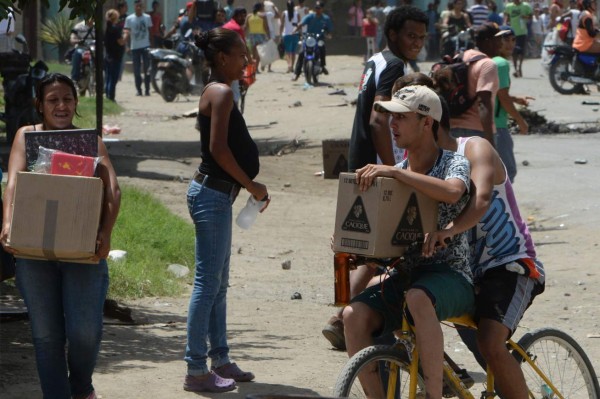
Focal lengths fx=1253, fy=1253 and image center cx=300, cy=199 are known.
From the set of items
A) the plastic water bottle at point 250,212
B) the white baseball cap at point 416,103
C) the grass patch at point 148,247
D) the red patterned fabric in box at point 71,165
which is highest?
the white baseball cap at point 416,103

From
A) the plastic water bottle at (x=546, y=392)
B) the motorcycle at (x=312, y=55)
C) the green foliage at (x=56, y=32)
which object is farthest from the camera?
the green foliage at (x=56, y=32)

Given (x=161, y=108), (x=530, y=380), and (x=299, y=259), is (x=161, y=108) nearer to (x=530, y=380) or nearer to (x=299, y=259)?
(x=299, y=259)

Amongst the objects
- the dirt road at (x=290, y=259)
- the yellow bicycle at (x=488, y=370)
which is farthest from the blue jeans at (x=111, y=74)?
the yellow bicycle at (x=488, y=370)

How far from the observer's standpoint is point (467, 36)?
25578 mm

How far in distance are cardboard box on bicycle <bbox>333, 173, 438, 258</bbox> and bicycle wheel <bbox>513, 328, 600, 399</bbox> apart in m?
0.86

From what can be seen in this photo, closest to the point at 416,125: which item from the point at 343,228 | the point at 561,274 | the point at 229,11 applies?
the point at 343,228

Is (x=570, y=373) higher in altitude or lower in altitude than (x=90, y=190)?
lower

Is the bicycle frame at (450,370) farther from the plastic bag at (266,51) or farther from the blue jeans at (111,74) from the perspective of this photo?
the plastic bag at (266,51)

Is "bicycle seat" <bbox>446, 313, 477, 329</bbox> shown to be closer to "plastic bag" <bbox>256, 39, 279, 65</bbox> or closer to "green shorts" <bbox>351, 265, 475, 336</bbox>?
"green shorts" <bbox>351, 265, 475, 336</bbox>

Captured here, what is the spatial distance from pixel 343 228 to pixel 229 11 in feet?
84.4

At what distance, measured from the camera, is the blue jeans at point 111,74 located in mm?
24969

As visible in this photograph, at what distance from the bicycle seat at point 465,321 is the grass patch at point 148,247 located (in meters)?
4.25

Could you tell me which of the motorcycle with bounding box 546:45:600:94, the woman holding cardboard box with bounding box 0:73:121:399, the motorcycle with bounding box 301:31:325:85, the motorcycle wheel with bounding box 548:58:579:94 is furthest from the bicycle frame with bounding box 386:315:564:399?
the motorcycle with bounding box 301:31:325:85

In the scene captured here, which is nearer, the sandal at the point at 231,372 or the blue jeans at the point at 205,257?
the blue jeans at the point at 205,257
